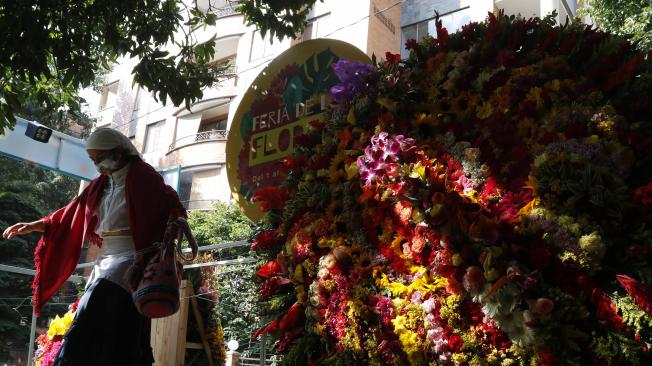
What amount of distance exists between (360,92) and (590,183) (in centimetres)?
110

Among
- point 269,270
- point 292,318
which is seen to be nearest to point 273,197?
point 269,270

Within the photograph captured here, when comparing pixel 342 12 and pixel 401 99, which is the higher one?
pixel 342 12

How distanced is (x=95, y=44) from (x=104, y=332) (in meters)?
2.80

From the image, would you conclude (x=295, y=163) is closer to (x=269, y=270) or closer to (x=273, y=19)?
(x=269, y=270)

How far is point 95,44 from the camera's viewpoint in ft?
15.1

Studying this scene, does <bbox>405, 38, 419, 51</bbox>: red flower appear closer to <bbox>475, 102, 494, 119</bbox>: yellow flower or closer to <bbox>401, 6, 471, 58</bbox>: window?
<bbox>475, 102, 494, 119</bbox>: yellow flower

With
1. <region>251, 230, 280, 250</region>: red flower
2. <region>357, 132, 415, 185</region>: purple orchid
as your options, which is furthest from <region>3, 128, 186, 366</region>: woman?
<region>357, 132, 415, 185</region>: purple orchid

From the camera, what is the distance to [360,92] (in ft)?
8.07

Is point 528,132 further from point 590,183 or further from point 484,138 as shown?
point 590,183

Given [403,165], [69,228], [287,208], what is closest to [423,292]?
[403,165]

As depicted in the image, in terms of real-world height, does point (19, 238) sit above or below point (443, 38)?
above

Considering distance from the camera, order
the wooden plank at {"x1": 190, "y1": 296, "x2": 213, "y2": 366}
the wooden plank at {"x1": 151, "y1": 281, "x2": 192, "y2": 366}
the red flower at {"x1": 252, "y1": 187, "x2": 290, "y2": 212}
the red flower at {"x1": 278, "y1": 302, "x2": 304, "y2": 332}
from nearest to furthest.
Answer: the red flower at {"x1": 278, "y1": 302, "x2": 304, "y2": 332} < the red flower at {"x1": 252, "y1": 187, "x2": 290, "y2": 212} < the wooden plank at {"x1": 151, "y1": 281, "x2": 192, "y2": 366} < the wooden plank at {"x1": 190, "y1": 296, "x2": 213, "y2": 366}

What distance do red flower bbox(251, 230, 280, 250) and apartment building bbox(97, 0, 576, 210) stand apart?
9.87 m

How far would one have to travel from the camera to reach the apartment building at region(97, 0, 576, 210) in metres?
14.2
